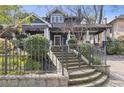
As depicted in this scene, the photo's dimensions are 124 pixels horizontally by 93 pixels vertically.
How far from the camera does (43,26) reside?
1830cm

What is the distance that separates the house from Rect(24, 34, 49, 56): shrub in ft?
29.0

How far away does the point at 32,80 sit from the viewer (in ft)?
21.6


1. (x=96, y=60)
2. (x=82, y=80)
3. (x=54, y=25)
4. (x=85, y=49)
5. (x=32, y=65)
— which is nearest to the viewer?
(x=82, y=80)

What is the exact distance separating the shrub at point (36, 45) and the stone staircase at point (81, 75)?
62 cm

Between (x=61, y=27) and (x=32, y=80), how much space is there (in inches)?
478

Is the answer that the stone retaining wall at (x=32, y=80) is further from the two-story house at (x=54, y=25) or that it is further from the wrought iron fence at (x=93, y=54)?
the two-story house at (x=54, y=25)

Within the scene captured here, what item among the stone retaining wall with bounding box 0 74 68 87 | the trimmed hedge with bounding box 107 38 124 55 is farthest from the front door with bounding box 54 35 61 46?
the stone retaining wall with bounding box 0 74 68 87

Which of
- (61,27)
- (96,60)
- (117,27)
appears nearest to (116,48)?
(61,27)

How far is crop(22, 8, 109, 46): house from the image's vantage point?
17.9m

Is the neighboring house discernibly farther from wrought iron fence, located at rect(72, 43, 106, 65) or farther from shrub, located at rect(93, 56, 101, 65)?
shrub, located at rect(93, 56, 101, 65)

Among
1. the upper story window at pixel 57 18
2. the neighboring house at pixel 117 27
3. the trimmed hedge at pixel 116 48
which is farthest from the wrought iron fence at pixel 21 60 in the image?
the neighboring house at pixel 117 27

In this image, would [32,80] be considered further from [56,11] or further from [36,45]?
[56,11]

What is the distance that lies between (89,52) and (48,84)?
3694mm
